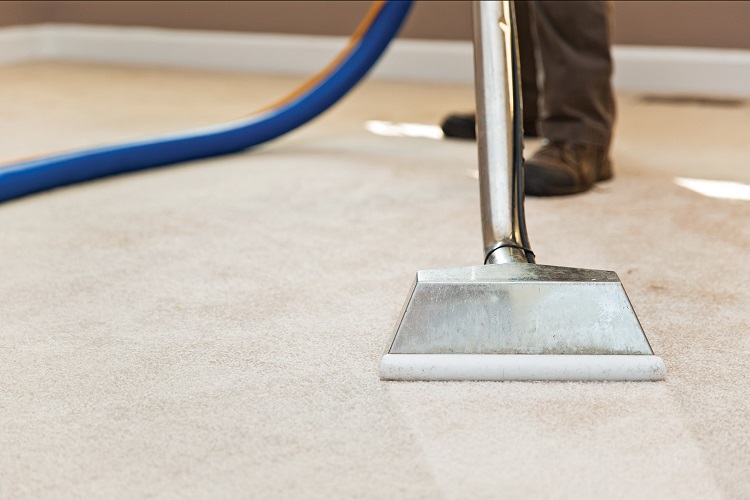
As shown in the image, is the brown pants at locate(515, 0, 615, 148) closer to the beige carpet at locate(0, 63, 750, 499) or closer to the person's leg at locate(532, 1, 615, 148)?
the person's leg at locate(532, 1, 615, 148)

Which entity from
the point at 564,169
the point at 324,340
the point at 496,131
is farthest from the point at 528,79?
the point at 324,340

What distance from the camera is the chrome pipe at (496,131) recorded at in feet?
2.89

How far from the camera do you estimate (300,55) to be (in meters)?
3.26

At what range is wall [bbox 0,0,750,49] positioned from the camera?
2650 mm

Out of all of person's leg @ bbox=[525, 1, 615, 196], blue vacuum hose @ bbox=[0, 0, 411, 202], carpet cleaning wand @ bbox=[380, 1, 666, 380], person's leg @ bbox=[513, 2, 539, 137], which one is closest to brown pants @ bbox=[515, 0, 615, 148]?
person's leg @ bbox=[525, 1, 615, 196]

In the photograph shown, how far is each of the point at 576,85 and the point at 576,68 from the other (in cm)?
3

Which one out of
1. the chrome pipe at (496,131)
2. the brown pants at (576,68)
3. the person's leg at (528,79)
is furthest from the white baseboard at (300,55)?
the chrome pipe at (496,131)

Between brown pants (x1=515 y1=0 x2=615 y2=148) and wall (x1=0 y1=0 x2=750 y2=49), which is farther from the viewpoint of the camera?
wall (x1=0 y1=0 x2=750 y2=49)

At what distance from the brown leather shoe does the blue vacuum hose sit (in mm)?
548

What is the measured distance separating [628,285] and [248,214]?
598 mm

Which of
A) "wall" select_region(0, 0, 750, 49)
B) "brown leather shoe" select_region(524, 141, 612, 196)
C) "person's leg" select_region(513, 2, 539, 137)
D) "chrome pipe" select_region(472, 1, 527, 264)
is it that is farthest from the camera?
"wall" select_region(0, 0, 750, 49)

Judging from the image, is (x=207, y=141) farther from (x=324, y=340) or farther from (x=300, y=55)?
(x=300, y=55)

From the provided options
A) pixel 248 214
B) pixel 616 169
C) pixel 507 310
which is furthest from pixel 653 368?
pixel 616 169

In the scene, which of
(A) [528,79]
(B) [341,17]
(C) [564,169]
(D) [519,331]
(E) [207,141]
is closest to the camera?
(D) [519,331]
